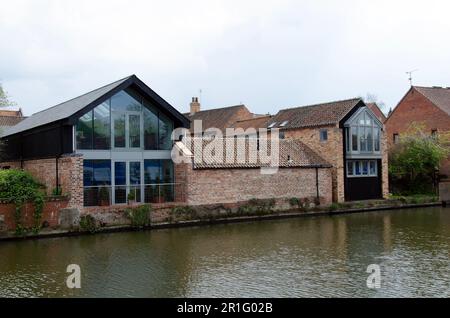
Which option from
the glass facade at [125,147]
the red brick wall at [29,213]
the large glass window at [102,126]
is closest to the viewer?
the red brick wall at [29,213]

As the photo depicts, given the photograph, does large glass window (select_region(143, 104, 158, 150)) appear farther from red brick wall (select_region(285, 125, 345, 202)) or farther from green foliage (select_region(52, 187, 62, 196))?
red brick wall (select_region(285, 125, 345, 202))

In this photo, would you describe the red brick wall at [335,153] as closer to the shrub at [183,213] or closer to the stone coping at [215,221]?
the stone coping at [215,221]

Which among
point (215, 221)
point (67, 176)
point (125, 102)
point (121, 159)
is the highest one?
point (125, 102)

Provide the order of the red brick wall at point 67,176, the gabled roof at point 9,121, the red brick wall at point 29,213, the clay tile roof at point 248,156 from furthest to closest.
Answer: the gabled roof at point 9,121 → the clay tile roof at point 248,156 → the red brick wall at point 67,176 → the red brick wall at point 29,213

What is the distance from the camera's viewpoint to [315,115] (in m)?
28.8

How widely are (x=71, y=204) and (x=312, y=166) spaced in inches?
498

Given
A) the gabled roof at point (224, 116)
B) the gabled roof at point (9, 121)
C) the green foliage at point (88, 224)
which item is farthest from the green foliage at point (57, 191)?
the gabled roof at point (9, 121)

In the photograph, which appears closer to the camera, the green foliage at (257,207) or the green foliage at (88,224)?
the green foliage at (88,224)

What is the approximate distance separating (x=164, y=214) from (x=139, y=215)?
4.21 ft

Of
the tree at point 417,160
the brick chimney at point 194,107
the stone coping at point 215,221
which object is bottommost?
the stone coping at point 215,221

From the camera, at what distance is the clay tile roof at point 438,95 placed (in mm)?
34753

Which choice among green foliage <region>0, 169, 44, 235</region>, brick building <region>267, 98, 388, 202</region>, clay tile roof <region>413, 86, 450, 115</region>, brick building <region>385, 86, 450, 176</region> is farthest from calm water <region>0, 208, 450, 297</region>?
clay tile roof <region>413, 86, 450, 115</region>

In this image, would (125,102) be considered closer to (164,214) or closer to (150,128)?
(150,128)

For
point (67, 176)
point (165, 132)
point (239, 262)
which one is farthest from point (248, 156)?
point (239, 262)
